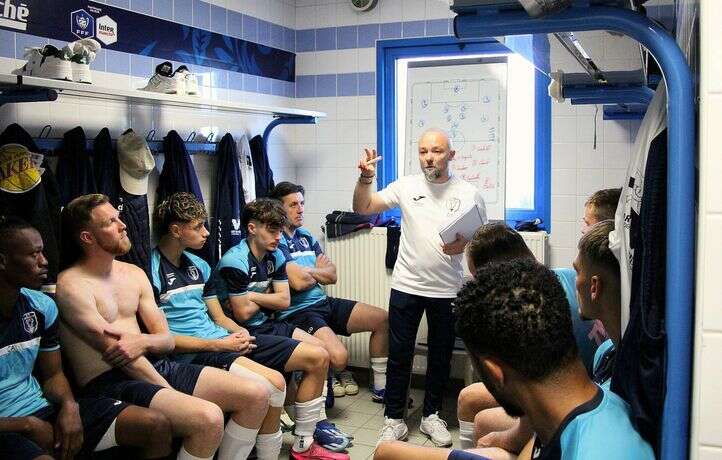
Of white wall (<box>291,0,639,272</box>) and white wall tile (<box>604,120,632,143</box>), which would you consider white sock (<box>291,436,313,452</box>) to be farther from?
white wall tile (<box>604,120,632,143</box>)

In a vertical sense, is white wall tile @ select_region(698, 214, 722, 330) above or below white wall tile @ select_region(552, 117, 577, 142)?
below

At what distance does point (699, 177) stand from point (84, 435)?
2.30 meters

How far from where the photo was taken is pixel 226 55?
14.4 feet

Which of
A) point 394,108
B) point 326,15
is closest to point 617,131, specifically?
point 394,108

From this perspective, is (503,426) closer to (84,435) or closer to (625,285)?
(625,285)

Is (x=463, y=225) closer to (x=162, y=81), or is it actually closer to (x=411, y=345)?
(x=411, y=345)

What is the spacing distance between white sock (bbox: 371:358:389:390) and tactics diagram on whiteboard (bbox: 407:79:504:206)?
3.97 ft

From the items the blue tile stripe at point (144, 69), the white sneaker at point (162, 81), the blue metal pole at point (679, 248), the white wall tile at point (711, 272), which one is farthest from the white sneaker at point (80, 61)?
the white wall tile at point (711, 272)

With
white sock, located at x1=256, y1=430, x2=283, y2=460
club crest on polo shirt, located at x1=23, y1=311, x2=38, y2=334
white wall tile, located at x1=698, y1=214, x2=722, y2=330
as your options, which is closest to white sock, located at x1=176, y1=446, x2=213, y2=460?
white sock, located at x1=256, y1=430, x2=283, y2=460

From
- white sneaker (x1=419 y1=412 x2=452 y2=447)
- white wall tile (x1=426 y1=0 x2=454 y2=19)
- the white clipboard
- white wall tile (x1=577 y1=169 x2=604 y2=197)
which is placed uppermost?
white wall tile (x1=426 y1=0 x2=454 y2=19)

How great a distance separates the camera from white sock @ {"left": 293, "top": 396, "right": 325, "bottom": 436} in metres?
3.48

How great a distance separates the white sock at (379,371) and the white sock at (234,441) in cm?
128

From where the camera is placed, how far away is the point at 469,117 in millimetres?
4609

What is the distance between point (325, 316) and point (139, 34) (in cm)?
183
